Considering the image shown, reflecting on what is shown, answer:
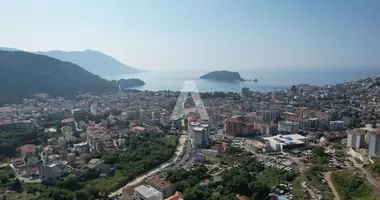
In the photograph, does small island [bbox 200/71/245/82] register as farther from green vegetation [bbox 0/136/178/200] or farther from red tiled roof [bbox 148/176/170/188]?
red tiled roof [bbox 148/176/170/188]

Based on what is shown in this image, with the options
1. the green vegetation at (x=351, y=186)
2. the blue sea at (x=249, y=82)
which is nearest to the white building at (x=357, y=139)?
the green vegetation at (x=351, y=186)

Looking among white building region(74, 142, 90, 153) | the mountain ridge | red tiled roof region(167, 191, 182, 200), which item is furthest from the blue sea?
red tiled roof region(167, 191, 182, 200)

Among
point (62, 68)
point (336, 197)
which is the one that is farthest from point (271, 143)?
point (62, 68)

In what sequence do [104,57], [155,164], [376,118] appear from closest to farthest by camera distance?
[155,164] < [376,118] < [104,57]

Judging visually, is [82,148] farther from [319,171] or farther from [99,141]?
[319,171]

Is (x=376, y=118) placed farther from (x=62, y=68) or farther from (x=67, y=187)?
(x=62, y=68)

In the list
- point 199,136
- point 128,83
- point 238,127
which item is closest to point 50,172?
point 199,136
